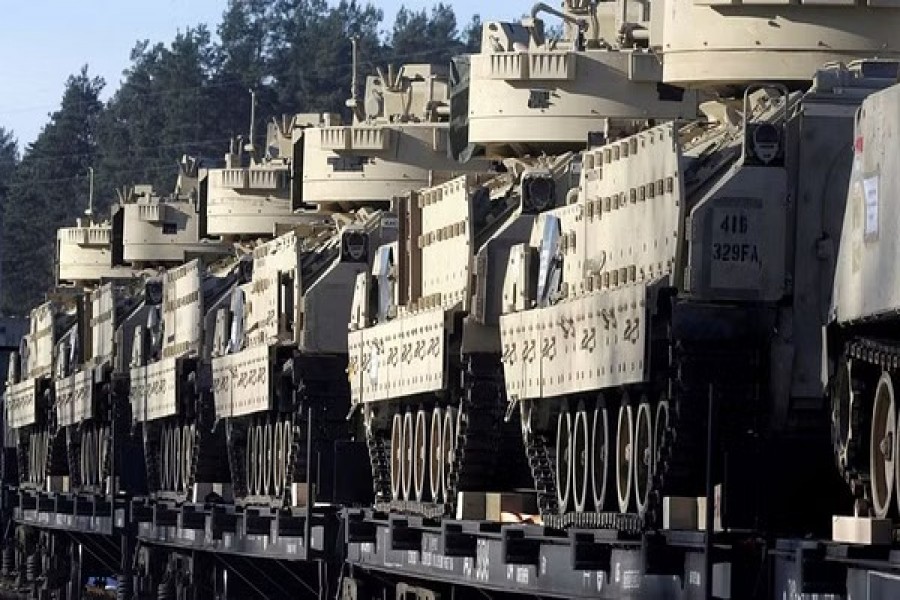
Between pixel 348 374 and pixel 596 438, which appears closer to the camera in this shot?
pixel 596 438

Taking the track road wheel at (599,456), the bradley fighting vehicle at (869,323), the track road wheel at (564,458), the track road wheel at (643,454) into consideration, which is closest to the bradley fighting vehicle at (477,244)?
the track road wheel at (564,458)

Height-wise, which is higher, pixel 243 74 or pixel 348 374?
pixel 243 74

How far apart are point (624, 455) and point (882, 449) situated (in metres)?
5.73

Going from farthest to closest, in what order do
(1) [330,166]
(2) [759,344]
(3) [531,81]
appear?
(1) [330,166] → (3) [531,81] → (2) [759,344]

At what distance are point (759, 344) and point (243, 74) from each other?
141318 millimetres

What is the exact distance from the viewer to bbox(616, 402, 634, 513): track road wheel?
22.6 metres

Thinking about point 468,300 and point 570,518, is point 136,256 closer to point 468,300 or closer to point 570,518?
point 468,300

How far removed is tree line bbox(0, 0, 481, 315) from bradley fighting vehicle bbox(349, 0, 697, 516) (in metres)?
98.1

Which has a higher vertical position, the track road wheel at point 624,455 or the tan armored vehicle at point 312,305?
the tan armored vehicle at point 312,305

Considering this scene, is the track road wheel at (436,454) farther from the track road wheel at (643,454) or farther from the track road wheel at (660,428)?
the track road wheel at (660,428)

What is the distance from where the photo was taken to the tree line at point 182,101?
141 m

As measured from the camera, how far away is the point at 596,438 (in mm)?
23938

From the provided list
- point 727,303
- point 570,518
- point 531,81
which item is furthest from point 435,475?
point 727,303

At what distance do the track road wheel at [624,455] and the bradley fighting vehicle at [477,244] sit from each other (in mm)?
3841
